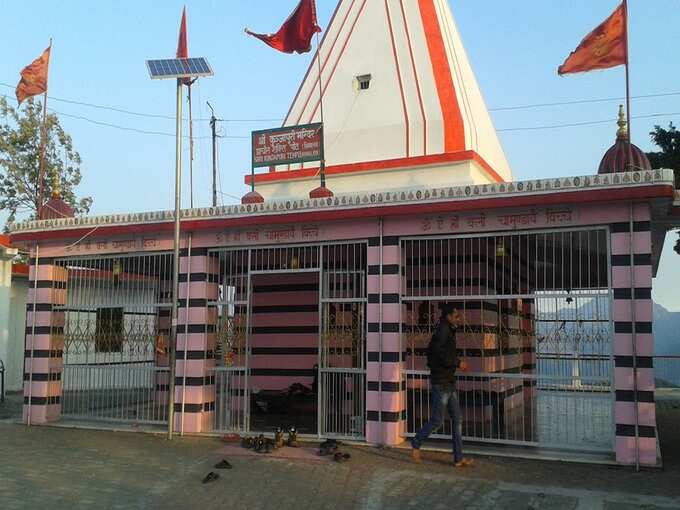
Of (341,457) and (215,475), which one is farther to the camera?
(341,457)

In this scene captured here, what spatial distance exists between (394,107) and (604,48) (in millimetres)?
5282

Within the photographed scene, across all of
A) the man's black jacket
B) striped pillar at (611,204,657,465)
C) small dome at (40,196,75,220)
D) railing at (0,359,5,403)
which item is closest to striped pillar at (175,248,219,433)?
small dome at (40,196,75,220)

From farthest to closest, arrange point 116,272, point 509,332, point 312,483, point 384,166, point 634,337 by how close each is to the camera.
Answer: point 384,166
point 116,272
point 509,332
point 634,337
point 312,483

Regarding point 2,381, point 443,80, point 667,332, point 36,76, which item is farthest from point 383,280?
point 667,332

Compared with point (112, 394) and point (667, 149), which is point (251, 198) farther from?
point (667, 149)

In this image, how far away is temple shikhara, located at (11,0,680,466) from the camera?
28.6ft

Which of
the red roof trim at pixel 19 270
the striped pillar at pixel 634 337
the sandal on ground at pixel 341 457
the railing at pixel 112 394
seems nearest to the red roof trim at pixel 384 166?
the railing at pixel 112 394

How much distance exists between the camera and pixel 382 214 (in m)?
9.66

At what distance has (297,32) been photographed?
12883mm

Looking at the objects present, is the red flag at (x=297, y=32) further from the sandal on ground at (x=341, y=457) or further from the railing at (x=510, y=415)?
the sandal on ground at (x=341, y=457)

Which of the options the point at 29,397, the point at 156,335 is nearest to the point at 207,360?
the point at 156,335

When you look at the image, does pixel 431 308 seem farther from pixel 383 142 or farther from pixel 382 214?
pixel 383 142

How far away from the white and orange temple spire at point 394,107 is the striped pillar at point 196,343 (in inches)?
173

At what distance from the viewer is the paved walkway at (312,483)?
6.80m
